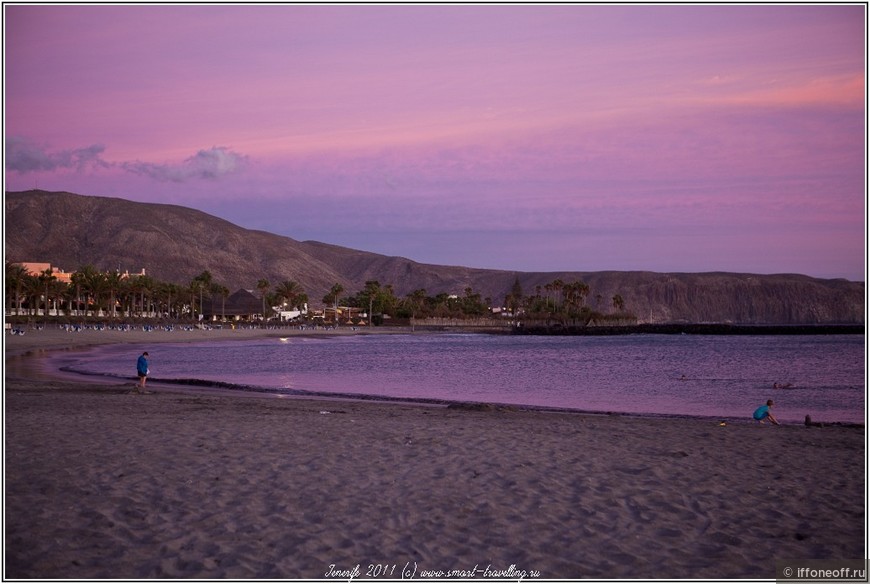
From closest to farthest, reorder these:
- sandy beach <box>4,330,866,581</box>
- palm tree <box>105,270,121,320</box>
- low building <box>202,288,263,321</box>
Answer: sandy beach <box>4,330,866,581</box>
palm tree <box>105,270,121,320</box>
low building <box>202,288,263,321</box>

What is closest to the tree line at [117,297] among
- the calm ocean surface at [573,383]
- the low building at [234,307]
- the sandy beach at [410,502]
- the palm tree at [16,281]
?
the palm tree at [16,281]

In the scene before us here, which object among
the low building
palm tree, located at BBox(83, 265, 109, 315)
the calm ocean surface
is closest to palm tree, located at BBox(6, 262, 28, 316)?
palm tree, located at BBox(83, 265, 109, 315)

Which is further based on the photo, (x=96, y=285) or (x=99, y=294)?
(x=99, y=294)

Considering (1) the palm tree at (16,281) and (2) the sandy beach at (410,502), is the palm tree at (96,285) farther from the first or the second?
(2) the sandy beach at (410,502)

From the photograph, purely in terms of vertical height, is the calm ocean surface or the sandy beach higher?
the sandy beach

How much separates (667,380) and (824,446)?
81.8 ft

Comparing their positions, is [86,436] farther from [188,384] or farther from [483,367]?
[483,367]

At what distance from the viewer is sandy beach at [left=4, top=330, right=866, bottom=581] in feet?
22.5

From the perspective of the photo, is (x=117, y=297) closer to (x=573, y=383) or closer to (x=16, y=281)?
(x=16, y=281)

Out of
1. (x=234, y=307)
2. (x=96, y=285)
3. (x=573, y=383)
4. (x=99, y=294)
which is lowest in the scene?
(x=573, y=383)

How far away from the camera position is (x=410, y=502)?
8641 millimetres

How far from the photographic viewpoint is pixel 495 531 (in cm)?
769

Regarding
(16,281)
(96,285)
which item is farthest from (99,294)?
(16,281)

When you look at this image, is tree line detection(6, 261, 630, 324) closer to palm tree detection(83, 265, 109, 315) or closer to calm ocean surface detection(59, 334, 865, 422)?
palm tree detection(83, 265, 109, 315)
